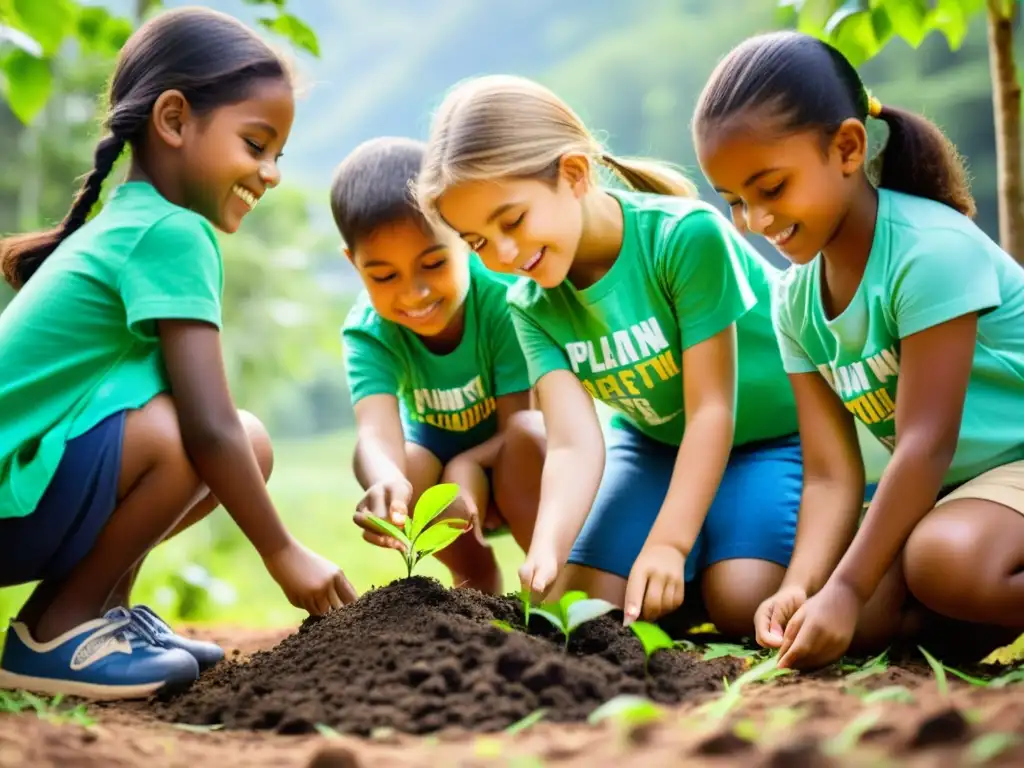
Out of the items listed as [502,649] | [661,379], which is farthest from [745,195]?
[502,649]

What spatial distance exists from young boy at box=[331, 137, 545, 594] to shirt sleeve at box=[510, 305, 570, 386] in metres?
0.18

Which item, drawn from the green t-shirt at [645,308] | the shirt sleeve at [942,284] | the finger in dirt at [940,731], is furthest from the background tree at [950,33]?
the finger in dirt at [940,731]

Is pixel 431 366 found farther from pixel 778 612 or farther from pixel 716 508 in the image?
pixel 778 612

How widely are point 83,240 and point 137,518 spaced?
0.46 metres

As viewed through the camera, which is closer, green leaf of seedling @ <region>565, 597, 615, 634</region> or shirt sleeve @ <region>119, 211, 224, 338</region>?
green leaf of seedling @ <region>565, 597, 615, 634</region>

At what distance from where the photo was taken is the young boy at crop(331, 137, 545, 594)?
195 cm

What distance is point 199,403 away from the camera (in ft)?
5.19

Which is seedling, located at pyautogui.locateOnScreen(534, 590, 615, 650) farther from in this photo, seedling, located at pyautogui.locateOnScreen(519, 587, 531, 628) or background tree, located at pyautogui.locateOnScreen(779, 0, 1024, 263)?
background tree, located at pyautogui.locateOnScreen(779, 0, 1024, 263)

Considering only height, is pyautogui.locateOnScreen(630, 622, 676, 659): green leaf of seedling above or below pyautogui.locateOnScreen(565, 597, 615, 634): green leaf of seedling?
below

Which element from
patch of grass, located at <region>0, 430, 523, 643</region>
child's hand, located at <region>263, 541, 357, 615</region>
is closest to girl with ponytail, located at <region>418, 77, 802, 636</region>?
child's hand, located at <region>263, 541, 357, 615</region>

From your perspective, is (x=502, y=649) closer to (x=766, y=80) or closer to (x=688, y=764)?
(x=688, y=764)

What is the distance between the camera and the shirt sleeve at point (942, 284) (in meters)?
1.42

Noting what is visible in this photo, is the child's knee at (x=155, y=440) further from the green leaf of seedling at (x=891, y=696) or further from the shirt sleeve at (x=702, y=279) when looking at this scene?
the green leaf of seedling at (x=891, y=696)

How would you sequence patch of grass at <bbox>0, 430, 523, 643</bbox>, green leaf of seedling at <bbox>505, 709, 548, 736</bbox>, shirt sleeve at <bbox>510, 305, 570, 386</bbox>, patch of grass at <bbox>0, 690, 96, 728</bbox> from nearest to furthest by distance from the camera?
green leaf of seedling at <bbox>505, 709, 548, 736</bbox>, patch of grass at <bbox>0, 690, 96, 728</bbox>, shirt sleeve at <bbox>510, 305, 570, 386</bbox>, patch of grass at <bbox>0, 430, 523, 643</bbox>
